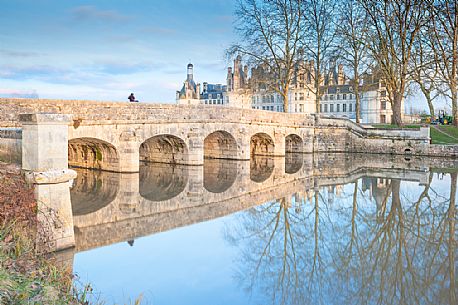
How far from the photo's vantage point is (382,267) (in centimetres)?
663

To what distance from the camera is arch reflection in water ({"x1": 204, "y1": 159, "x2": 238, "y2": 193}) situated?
13992mm

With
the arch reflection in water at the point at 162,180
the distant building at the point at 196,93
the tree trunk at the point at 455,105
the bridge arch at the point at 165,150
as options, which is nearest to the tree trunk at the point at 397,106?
the tree trunk at the point at 455,105

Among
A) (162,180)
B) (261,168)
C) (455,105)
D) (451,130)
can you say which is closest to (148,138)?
(162,180)

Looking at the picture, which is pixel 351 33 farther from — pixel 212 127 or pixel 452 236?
pixel 452 236

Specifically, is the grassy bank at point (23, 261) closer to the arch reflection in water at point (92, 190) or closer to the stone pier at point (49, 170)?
the stone pier at point (49, 170)

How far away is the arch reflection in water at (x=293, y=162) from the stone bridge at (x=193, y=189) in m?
0.04

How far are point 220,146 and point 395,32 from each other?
502 inches

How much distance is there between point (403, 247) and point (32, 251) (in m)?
5.95

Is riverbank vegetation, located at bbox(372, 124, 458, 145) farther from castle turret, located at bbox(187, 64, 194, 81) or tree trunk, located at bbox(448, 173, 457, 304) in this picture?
castle turret, located at bbox(187, 64, 194, 81)

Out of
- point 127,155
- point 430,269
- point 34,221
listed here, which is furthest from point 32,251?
point 127,155

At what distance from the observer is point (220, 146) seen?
22156 mm

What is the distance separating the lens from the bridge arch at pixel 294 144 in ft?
86.9

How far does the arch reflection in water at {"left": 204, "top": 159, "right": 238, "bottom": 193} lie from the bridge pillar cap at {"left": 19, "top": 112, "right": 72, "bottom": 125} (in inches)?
278

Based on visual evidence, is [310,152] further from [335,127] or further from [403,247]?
[403,247]
